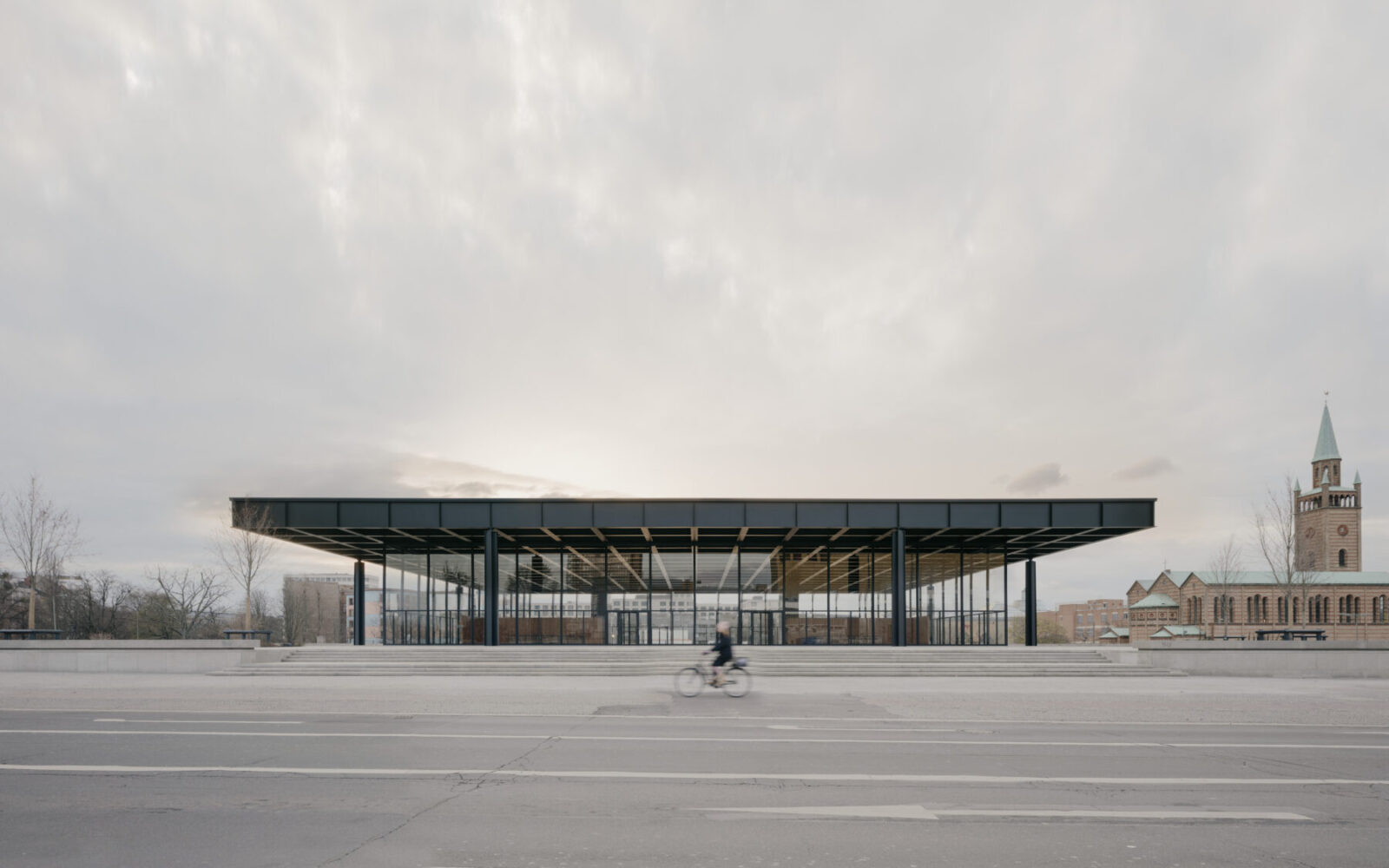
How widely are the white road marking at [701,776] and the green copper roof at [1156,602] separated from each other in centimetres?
13664

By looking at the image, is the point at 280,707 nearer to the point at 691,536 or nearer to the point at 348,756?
the point at 348,756

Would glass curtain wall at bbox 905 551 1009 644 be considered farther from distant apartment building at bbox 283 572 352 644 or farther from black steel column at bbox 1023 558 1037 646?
distant apartment building at bbox 283 572 352 644

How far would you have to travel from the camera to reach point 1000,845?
703cm

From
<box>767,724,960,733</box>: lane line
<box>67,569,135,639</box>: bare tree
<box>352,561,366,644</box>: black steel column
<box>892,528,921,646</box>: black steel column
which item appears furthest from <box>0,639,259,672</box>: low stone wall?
<box>67,569,135,639</box>: bare tree

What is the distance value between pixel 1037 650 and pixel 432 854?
2653 centimetres

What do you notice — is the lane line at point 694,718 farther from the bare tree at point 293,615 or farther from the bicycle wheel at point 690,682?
the bare tree at point 293,615

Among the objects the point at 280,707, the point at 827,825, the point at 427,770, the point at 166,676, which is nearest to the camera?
the point at 827,825

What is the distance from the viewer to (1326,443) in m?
144

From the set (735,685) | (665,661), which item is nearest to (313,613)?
(665,661)

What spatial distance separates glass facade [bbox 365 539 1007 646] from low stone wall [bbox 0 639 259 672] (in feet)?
39.2

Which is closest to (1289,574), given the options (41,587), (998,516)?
(998,516)

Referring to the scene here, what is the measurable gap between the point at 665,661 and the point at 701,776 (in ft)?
61.1

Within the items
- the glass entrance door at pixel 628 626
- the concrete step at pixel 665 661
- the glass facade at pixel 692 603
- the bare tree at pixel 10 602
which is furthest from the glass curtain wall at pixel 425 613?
the bare tree at pixel 10 602

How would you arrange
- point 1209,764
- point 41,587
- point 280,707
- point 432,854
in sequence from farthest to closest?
point 41,587
point 280,707
point 1209,764
point 432,854
